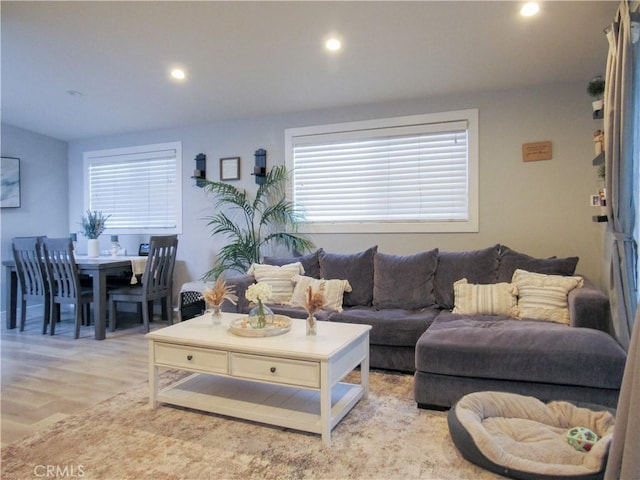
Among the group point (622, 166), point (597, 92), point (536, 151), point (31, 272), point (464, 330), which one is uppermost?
point (597, 92)

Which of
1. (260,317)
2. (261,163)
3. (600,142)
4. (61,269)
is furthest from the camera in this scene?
(261,163)

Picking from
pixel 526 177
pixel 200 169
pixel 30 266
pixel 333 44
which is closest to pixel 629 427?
pixel 526 177

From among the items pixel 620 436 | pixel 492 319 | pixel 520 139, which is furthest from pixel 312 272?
pixel 620 436

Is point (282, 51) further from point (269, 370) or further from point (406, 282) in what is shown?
point (269, 370)

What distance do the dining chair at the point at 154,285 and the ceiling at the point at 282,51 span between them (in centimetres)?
153

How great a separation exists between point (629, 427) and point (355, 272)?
2695 mm

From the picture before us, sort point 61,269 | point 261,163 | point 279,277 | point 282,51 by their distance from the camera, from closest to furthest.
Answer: point 282,51 → point 279,277 → point 61,269 → point 261,163

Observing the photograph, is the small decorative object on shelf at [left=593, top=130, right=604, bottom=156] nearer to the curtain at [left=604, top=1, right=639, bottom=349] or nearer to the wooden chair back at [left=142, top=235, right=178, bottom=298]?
the curtain at [left=604, top=1, right=639, bottom=349]

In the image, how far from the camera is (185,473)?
1.96 meters

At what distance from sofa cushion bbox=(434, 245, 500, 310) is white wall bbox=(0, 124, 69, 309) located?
514 centimetres

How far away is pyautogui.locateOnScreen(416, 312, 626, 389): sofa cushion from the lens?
228 cm

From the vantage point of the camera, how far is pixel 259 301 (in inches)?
102

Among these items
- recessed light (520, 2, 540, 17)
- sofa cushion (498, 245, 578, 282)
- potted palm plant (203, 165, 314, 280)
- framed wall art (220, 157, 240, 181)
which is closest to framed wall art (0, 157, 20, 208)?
potted palm plant (203, 165, 314, 280)

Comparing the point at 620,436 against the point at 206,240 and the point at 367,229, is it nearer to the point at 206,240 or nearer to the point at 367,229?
the point at 367,229
